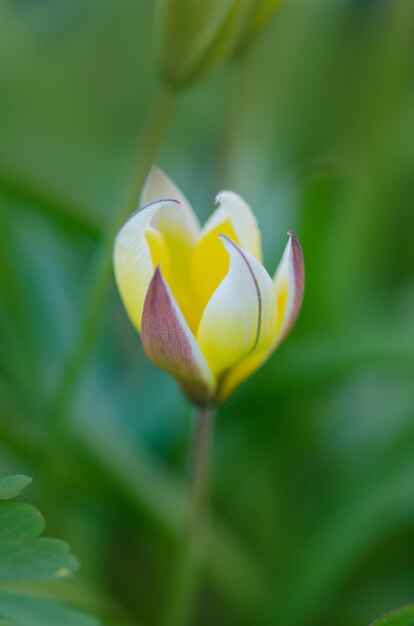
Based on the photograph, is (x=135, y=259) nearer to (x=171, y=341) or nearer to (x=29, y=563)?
(x=171, y=341)

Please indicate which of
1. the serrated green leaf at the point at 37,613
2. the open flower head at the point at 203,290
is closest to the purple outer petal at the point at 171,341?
the open flower head at the point at 203,290

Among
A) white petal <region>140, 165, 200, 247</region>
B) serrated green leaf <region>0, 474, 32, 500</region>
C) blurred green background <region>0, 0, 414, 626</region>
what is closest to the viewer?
serrated green leaf <region>0, 474, 32, 500</region>

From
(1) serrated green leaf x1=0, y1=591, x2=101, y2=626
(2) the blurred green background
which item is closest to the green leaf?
(1) serrated green leaf x1=0, y1=591, x2=101, y2=626

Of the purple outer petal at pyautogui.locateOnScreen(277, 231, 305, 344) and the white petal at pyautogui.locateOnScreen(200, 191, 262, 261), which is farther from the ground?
the white petal at pyautogui.locateOnScreen(200, 191, 262, 261)

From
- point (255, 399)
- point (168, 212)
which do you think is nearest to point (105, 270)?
point (168, 212)

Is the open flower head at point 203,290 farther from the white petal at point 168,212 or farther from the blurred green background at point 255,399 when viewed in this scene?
the blurred green background at point 255,399

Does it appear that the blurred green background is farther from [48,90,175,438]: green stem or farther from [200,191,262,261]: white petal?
[200,191,262,261]: white petal

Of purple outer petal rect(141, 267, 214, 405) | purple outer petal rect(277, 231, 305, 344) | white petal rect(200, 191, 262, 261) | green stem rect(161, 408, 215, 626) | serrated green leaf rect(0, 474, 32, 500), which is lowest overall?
green stem rect(161, 408, 215, 626)
